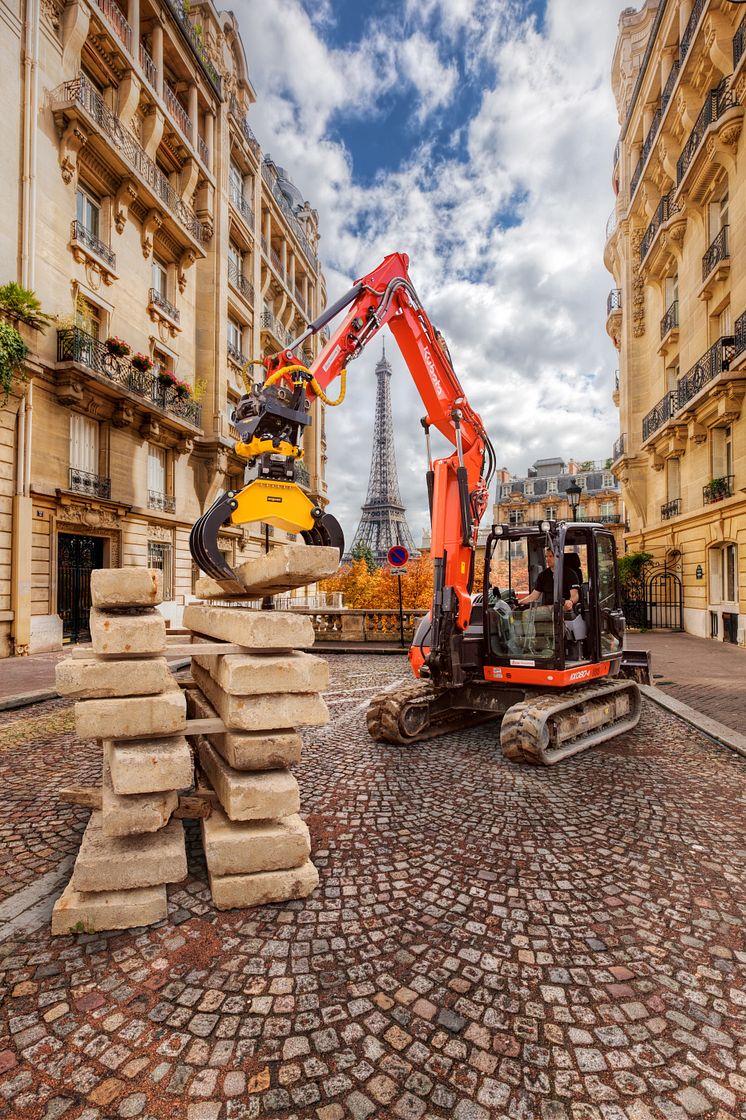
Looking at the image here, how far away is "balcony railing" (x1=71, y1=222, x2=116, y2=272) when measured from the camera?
15258 mm

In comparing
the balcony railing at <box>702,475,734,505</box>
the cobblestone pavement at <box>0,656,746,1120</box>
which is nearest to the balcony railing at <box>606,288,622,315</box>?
the balcony railing at <box>702,475,734,505</box>

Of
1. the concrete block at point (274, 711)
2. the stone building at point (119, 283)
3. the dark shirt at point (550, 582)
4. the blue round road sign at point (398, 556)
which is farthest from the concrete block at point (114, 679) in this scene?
the stone building at point (119, 283)

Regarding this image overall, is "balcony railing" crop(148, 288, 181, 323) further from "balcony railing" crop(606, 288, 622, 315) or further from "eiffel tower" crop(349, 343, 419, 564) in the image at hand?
"eiffel tower" crop(349, 343, 419, 564)

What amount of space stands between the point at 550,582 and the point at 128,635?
17.0ft

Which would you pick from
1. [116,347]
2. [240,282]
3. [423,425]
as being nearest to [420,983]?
[423,425]

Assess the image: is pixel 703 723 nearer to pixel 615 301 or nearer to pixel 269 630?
pixel 269 630

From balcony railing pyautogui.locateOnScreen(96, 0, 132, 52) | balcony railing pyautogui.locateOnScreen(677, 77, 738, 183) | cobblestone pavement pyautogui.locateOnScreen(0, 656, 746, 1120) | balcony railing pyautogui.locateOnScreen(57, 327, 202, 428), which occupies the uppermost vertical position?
balcony railing pyautogui.locateOnScreen(96, 0, 132, 52)

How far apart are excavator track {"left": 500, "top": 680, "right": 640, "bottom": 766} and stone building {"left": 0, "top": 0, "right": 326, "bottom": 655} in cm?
1290

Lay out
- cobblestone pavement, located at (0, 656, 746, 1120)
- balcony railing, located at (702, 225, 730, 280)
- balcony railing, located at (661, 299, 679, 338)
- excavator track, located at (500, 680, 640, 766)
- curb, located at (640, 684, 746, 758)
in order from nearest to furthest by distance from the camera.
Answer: cobblestone pavement, located at (0, 656, 746, 1120) < excavator track, located at (500, 680, 640, 766) < curb, located at (640, 684, 746, 758) < balcony railing, located at (702, 225, 730, 280) < balcony railing, located at (661, 299, 679, 338)

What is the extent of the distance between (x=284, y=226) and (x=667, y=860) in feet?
113

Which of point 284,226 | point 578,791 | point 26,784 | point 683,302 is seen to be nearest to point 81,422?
point 26,784

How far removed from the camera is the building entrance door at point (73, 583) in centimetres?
1517

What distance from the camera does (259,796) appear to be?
3.07 m

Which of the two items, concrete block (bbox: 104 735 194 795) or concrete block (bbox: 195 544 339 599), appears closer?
concrete block (bbox: 104 735 194 795)
